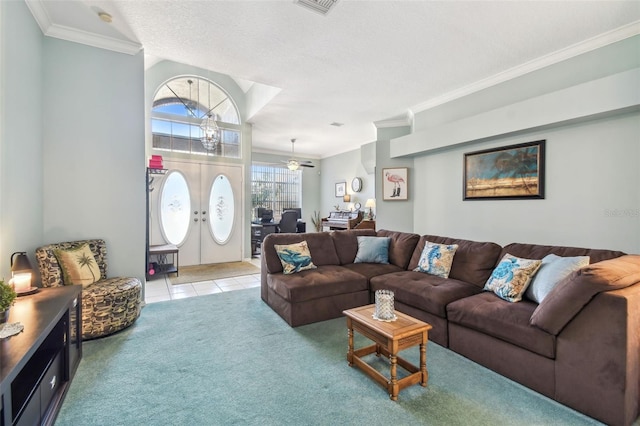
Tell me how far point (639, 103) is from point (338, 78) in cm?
309

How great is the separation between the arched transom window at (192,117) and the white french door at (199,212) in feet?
1.25

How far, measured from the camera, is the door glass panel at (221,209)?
5914mm

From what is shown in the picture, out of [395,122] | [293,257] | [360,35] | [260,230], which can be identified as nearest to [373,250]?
[293,257]

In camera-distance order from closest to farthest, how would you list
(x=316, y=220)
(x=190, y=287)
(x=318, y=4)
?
(x=318, y=4), (x=190, y=287), (x=316, y=220)

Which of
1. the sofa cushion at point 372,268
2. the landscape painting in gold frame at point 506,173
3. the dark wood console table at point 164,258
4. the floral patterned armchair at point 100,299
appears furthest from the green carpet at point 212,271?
Result: the landscape painting in gold frame at point 506,173

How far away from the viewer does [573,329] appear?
171 centimetres

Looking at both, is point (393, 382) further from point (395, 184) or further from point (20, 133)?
point (395, 184)

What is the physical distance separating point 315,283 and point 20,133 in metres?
Result: 2.88

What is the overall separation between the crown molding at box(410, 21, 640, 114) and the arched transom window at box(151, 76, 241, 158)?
3.95m

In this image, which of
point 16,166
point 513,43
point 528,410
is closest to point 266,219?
point 16,166

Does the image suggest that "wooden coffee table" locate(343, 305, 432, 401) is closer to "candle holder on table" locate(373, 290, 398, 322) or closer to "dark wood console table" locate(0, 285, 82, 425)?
"candle holder on table" locate(373, 290, 398, 322)

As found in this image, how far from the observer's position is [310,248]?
144 inches

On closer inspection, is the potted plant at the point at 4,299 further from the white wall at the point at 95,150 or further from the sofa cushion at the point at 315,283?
the sofa cushion at the point at 315,283

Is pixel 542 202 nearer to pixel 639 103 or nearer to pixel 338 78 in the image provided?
pixel 639 103
